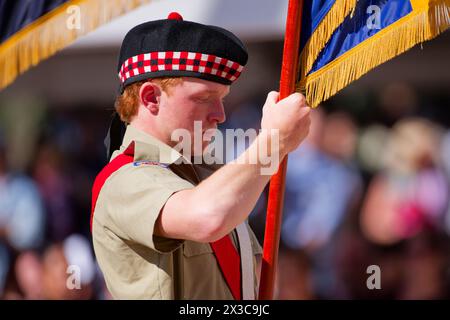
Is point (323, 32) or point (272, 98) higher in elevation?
point (323, 32)

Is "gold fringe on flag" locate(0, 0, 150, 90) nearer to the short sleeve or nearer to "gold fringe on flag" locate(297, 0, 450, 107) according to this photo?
"gold fringe on flag" locate(297, 0, 450, 107)

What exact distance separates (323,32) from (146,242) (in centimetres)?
64

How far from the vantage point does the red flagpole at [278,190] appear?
1.96 metres

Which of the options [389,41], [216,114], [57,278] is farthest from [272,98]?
[57,278]

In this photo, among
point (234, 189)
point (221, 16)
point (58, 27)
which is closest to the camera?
point (234, 189)

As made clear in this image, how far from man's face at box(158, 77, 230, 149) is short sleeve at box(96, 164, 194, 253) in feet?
0.40

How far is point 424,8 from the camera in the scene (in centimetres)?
218

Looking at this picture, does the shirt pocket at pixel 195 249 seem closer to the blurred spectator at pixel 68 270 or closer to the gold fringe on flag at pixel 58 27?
the gold fringe on flag at pixel 58 27

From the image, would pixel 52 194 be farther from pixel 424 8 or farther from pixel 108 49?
pixel 424 8

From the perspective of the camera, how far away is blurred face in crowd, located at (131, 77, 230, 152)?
1.94m

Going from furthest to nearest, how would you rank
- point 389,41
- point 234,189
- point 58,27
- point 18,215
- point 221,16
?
1. point 18,215
2. point 221,16
3. point 58,27
4. point 389,41
5. point 234,189

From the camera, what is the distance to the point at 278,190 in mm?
1969

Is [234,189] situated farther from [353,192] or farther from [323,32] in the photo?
[353,192]

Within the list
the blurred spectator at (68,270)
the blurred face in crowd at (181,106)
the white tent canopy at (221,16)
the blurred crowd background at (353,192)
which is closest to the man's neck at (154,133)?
the blurred face in crowd at (181,106)
